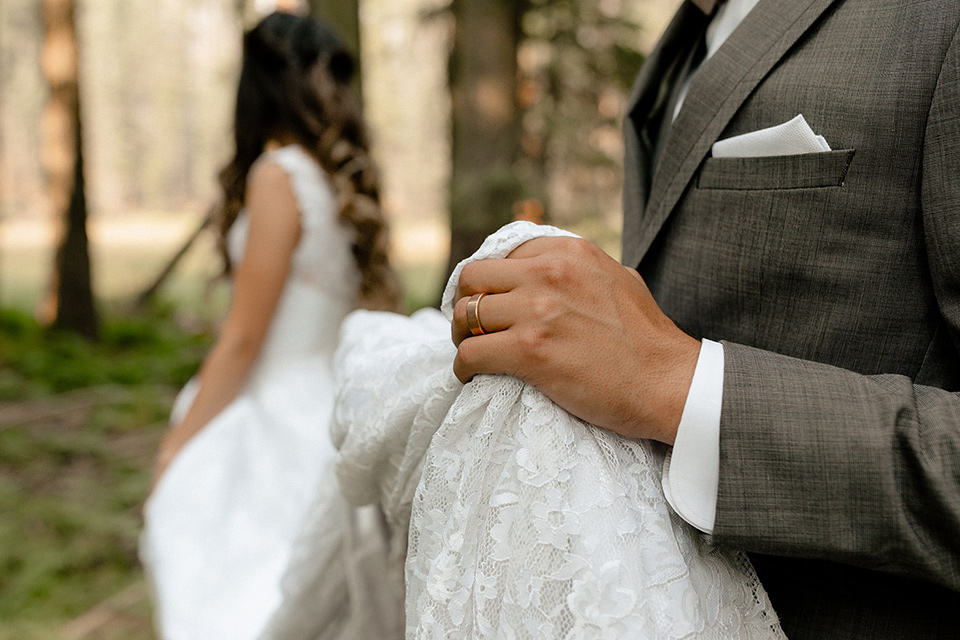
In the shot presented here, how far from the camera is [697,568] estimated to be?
32.9 inches

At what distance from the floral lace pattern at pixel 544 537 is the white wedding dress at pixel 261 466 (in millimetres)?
A: 611

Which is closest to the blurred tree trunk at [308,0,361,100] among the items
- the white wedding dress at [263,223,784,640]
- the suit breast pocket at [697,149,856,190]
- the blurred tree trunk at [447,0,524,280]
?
the blurred tree trunk at [447,0,524,280]

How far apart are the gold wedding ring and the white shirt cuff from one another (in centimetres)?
27

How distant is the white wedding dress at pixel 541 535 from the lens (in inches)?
29.8

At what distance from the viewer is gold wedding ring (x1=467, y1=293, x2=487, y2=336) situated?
863 mm

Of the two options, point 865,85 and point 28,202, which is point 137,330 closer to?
point 865,85

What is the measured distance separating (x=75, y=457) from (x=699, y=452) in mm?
5968

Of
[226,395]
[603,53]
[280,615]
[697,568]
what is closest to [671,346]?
[697,568]

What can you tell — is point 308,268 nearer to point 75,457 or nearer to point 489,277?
point 489,277

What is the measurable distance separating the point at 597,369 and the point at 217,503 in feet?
6.22

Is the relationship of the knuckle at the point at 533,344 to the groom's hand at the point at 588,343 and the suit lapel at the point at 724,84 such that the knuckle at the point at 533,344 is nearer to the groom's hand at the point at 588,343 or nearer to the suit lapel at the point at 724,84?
the groom's hand at the point at 588,343

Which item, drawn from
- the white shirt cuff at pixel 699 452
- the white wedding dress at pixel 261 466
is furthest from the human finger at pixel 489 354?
the white wedding dress at pixel 261 466

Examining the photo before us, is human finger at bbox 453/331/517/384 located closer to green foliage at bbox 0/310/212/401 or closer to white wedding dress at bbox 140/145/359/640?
white wedding dress at bbox 140/145/359/640

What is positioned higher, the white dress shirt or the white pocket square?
the white pocket square
